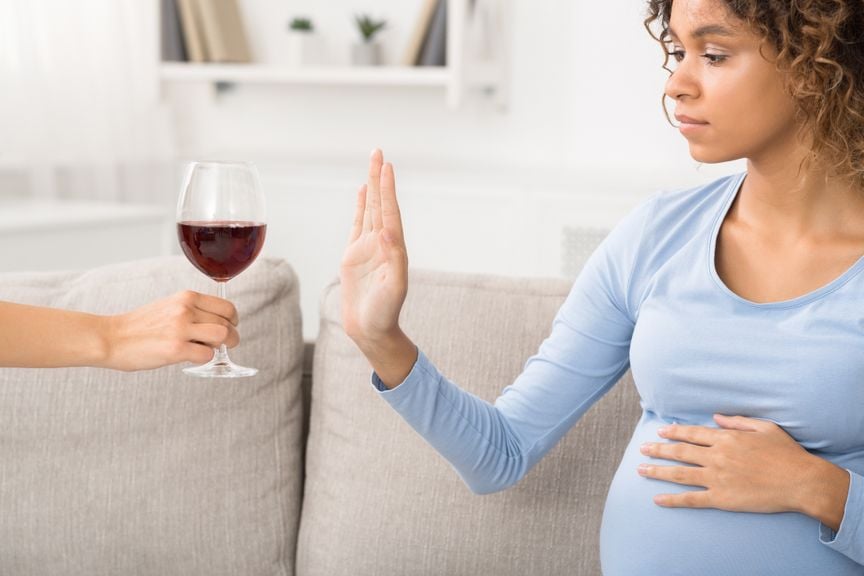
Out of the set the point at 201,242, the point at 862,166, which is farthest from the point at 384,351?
the point at 862,166

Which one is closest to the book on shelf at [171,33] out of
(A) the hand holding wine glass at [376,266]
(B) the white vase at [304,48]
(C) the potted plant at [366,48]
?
(B) the white vase at [304,48]

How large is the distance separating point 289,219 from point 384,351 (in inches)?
93.8

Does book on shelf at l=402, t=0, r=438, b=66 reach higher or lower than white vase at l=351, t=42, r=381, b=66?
higher

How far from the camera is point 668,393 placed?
1306 millimetres

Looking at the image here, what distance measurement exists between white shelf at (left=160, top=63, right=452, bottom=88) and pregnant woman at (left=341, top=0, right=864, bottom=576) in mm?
1949

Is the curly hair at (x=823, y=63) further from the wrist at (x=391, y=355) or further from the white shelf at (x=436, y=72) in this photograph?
the white shelf at (x=436, y=72)

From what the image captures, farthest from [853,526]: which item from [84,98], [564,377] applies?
[84,98]

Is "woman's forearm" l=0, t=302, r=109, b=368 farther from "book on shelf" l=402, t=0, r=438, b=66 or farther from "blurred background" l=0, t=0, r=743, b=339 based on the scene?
"book on shelf" l=402, t=0, r=438, b=66

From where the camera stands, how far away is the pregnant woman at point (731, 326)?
1.21 meters

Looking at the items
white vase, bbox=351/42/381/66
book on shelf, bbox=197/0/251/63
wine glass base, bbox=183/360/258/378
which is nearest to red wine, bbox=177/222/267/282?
wine glass base, bbox=183/360/258/378

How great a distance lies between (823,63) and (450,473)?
71 cm

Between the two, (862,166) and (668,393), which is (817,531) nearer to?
(668,393)

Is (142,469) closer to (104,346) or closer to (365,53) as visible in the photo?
(104,346)

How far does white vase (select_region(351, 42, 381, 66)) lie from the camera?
343 centimetres
